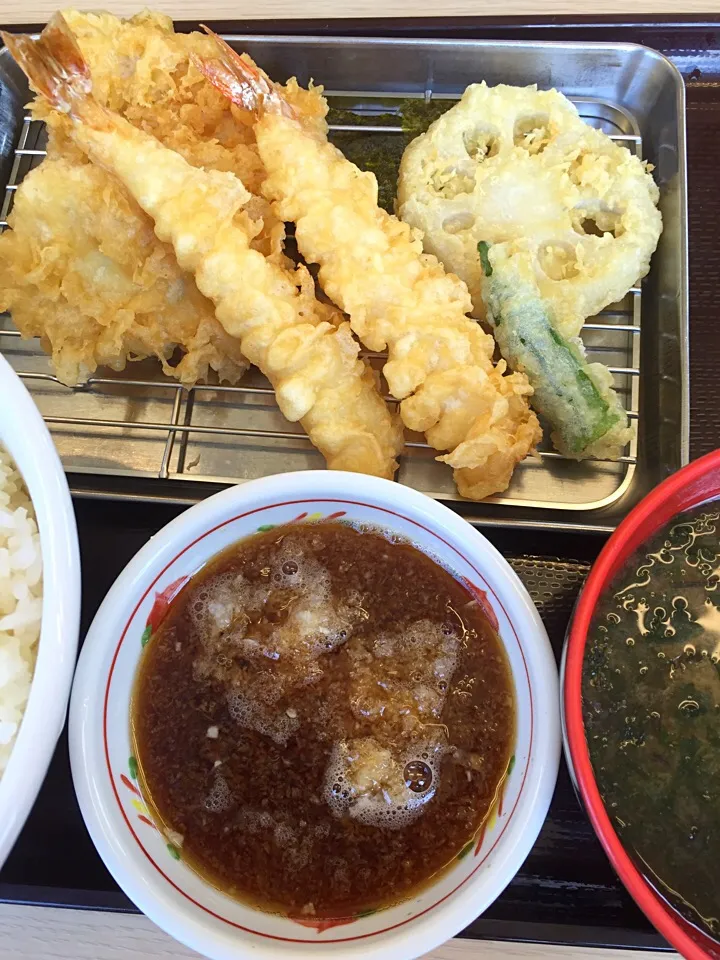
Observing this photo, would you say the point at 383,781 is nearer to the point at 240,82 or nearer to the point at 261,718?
the point at 261,718

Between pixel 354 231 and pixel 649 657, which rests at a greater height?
pixel 354 231

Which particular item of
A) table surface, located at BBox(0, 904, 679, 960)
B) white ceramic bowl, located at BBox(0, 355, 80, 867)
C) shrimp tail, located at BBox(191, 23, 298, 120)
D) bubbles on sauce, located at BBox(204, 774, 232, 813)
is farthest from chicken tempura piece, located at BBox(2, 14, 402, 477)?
table surface, located at BBox(0, 904, 679, 960)

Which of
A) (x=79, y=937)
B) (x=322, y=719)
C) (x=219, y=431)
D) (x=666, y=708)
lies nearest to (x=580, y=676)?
(x=666, y=708)

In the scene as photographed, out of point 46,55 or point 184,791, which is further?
point 46,55

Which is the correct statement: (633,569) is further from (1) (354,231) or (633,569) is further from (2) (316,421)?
(1) (354,231)

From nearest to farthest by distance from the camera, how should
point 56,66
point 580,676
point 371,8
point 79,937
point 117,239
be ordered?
1. point 580,676
2. point 79,937
3. point 56,66
4. point 117,239
5. point 371,8

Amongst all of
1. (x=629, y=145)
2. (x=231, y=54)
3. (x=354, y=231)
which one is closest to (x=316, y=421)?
(x=354, y=231)

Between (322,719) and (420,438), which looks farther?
(420,438)

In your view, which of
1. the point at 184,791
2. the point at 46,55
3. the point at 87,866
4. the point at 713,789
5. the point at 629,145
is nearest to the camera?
the point at 713,789
